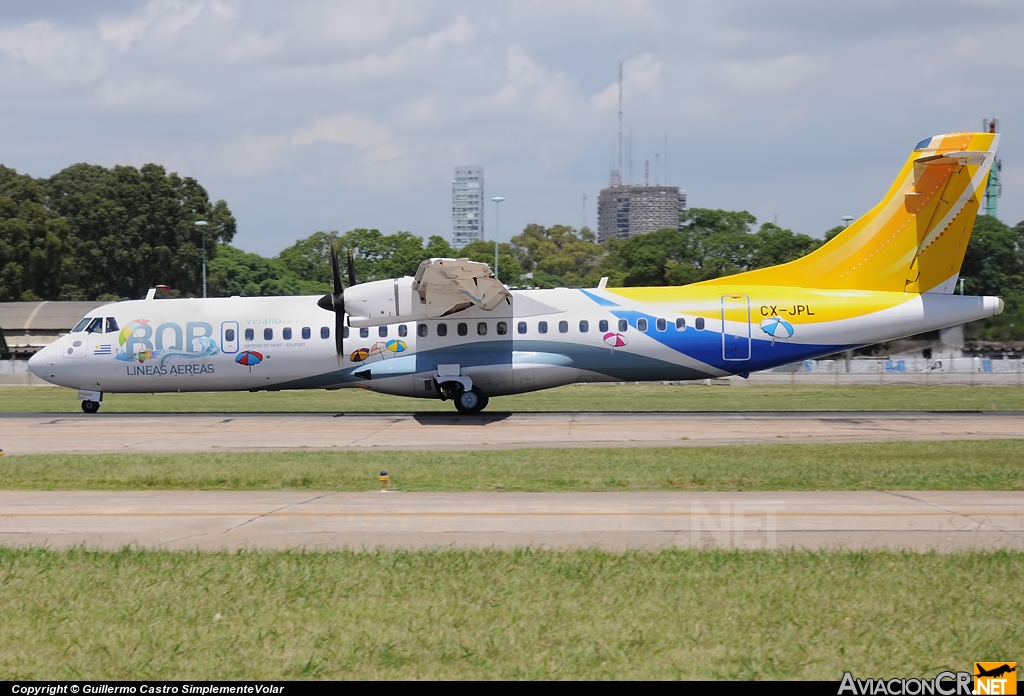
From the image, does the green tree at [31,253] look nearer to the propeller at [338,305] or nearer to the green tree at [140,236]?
the green tree at [140,236]

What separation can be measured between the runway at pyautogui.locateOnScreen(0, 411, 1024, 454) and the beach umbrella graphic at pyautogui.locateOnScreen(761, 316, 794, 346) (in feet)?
7.87

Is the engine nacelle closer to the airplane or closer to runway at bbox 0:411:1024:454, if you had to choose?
the airplane

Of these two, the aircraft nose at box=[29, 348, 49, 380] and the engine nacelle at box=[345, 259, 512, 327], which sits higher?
the engine nacelle at box=[345, 259, 512, 327]

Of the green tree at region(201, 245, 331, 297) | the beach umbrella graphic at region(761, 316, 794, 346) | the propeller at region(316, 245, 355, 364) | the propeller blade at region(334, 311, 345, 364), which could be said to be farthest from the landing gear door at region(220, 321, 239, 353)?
the green tree at region(201, 245, 331, 297)

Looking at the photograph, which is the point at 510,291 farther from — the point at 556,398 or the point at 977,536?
the point at 977,536

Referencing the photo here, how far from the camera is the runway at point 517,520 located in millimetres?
11438

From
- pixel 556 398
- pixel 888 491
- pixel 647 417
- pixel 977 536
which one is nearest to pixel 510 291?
pixel 647 417

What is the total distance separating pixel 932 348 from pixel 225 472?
132 ft

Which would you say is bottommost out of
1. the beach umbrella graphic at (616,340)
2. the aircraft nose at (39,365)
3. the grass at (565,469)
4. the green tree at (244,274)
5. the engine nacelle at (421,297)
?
the grass at (565,469)

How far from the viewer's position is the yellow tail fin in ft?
91.8

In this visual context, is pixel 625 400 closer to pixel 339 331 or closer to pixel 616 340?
pixel 616 340

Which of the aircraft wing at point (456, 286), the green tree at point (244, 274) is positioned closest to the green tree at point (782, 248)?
the green tree at point (244, 274)

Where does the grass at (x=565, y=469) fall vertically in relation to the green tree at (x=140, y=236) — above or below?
below

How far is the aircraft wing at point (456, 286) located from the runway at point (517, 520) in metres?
12.0
